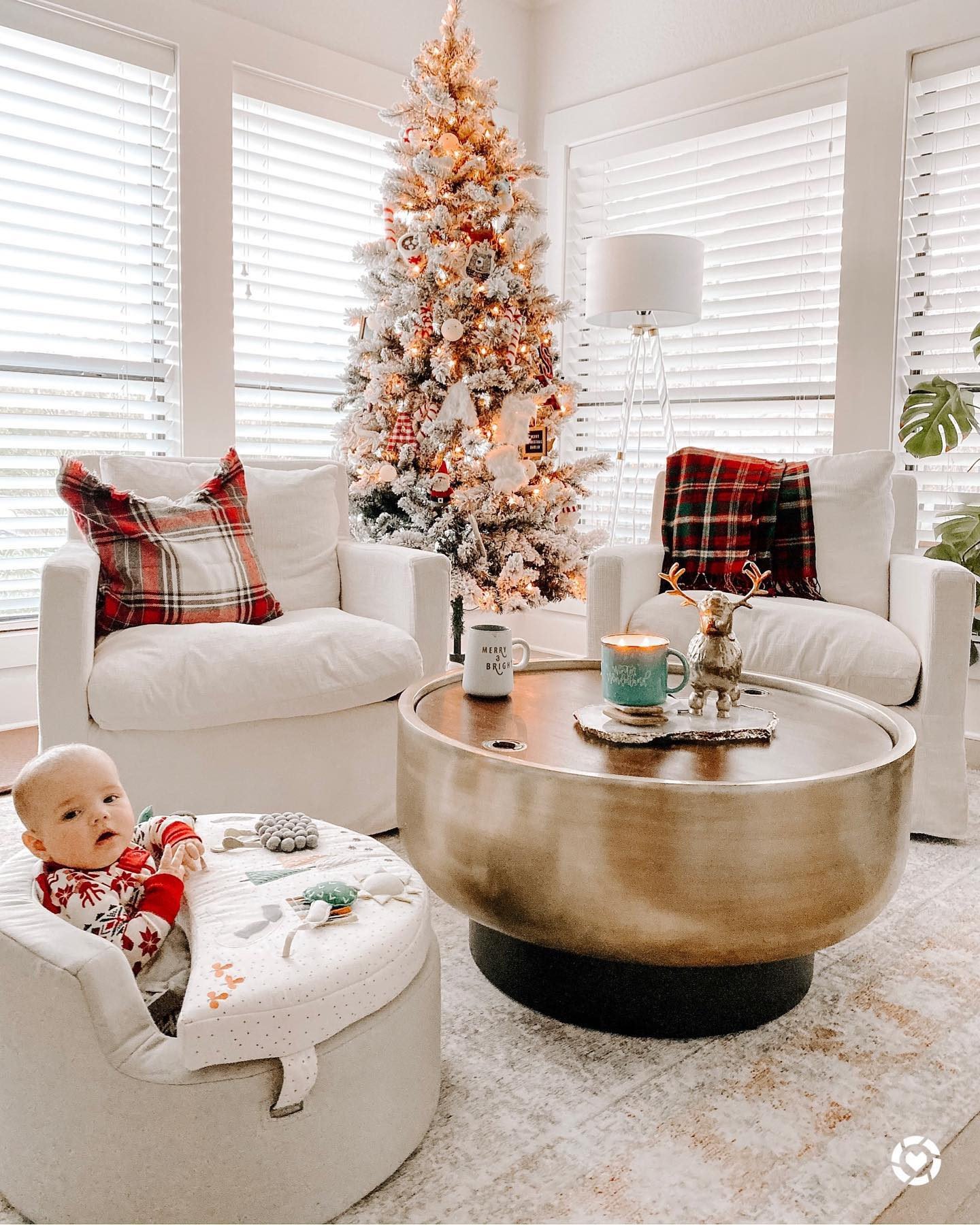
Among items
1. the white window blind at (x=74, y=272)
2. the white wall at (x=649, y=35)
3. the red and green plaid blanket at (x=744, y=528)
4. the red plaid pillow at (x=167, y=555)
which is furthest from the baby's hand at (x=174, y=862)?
the white wall at (x=649, y=35)

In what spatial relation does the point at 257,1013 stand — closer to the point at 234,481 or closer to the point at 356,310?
the point at 234,481

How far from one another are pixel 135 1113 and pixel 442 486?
2676 millimetres

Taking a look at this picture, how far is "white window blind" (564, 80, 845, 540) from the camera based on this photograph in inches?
149

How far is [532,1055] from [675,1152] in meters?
0.27

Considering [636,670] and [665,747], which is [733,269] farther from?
[665,747]

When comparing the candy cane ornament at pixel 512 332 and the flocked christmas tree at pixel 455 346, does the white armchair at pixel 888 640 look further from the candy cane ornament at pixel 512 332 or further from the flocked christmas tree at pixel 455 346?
the candy cane ornament at pixel 512 332

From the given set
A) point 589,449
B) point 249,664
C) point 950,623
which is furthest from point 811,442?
point 249,664

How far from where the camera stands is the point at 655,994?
1482mm

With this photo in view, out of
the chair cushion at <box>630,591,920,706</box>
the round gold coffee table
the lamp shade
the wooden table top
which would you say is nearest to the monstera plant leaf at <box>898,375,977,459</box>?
the chair cushion at <box>630,591,920,706</box>

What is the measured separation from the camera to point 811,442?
12.7 ft

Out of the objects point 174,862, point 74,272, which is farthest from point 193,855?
point 74,272

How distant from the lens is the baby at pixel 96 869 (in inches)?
48.6

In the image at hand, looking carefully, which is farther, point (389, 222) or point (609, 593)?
point (389, 222)

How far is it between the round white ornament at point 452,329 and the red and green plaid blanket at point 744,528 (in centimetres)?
99
